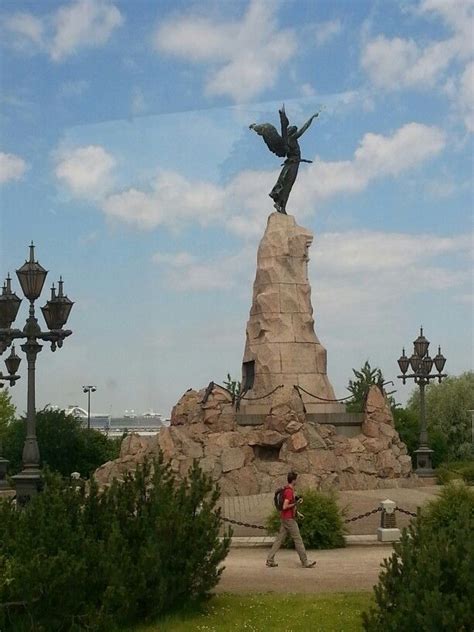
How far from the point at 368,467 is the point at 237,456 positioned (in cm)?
373

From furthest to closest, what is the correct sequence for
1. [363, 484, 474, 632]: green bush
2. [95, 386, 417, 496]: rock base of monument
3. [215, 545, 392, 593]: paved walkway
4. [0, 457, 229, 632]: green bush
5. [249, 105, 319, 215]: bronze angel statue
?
1. [249, 105, 319, 215]: bronze angel statue
2. [95, 386, 417, 496]: rock base of monument
3. [215, 545, 392, 593]: paved walkway
4. [0, 457, 229, 632]: green bush
5. [363, 484, 474, 632]: green bush

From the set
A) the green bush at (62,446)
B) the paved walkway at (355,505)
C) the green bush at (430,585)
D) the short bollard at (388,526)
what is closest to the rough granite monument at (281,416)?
the paved walkway at (355,505)

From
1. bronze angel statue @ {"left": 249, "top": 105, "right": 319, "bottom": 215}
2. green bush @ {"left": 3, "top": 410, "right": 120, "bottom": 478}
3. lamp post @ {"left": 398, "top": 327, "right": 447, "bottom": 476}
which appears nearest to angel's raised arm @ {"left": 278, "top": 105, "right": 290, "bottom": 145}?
bronze angel statue @ {"left": 249, "top": 105, "right": 319, "bottom": 215}

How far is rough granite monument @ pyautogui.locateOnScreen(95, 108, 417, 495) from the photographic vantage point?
80.6ft

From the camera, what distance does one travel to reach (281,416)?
2520 centimetres

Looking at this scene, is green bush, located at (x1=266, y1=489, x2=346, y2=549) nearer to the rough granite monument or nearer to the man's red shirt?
the man's red shirt

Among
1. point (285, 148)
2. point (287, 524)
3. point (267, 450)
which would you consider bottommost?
point (287, 524)

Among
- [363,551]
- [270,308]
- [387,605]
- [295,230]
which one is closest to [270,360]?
[270,308]

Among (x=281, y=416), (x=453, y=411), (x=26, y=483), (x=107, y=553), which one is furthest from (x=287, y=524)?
(x=453, y=411)

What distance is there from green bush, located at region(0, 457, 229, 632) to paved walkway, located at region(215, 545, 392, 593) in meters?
1.57

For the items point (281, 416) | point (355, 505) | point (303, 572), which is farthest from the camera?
point (281, 416)

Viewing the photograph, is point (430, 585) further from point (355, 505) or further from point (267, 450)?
point (267, 450)

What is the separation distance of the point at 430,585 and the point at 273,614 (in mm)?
2824

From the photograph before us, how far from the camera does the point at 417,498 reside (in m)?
22.3
